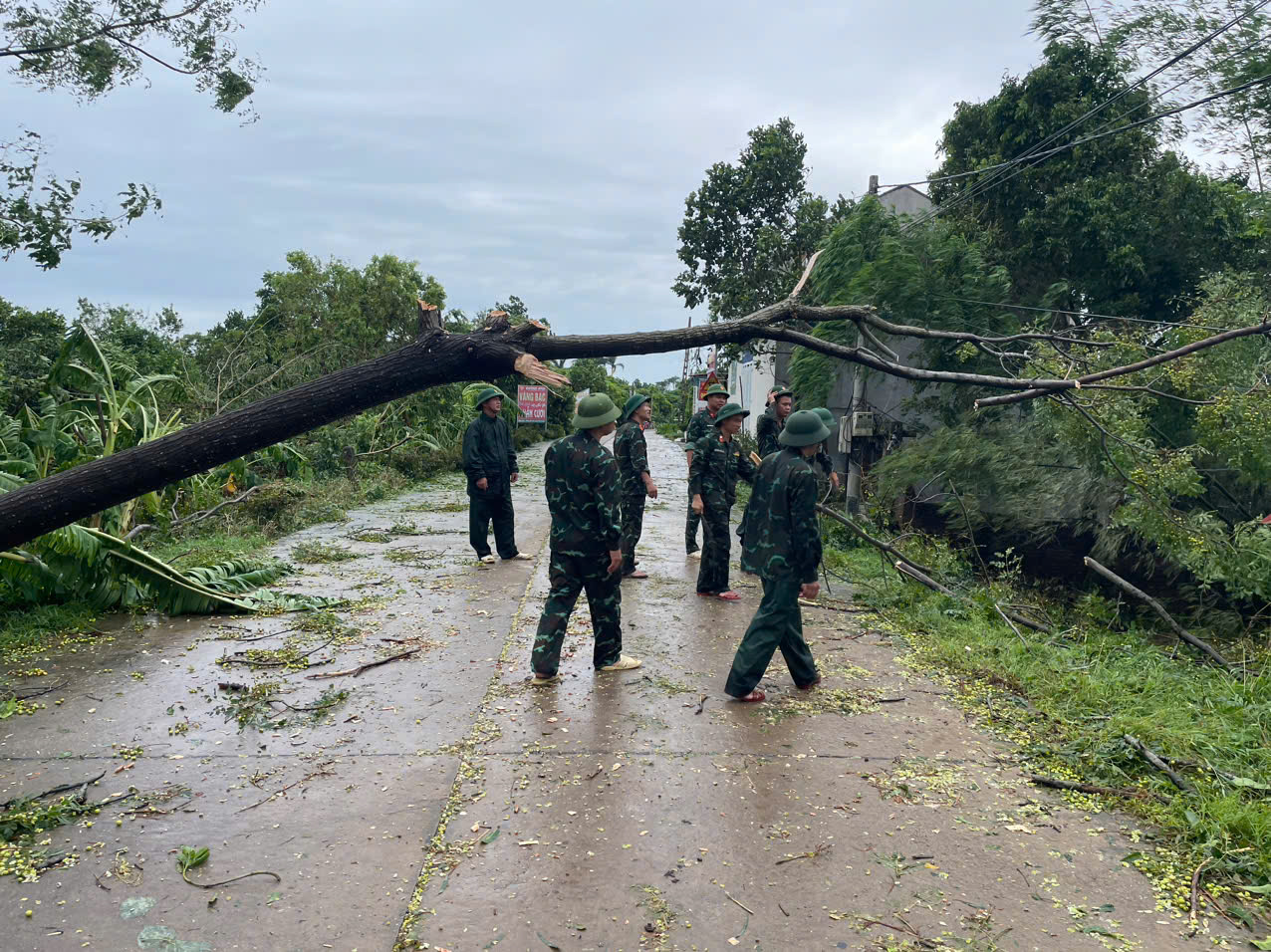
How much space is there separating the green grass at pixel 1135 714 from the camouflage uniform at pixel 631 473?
2331mm

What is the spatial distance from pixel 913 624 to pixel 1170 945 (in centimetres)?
451

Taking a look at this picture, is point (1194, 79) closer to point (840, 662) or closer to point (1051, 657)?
point (1051, 657)

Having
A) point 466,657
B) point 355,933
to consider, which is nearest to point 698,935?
point 355,933

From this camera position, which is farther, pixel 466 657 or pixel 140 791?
pixel 466 657

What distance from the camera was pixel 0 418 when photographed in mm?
8391

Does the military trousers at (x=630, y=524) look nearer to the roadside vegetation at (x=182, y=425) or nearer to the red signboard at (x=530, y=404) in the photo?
the roadside vegetation at (x=182, y=425)

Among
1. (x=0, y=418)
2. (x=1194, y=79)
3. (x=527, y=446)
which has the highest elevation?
(x=1194, y=79)

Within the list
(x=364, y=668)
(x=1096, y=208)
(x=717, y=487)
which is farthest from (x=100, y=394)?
(x=1096, y=208)

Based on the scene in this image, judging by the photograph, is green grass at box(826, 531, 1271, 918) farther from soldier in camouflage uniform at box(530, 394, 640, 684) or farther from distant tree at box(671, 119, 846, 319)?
distant tree at box(671, 119, 846, 319)

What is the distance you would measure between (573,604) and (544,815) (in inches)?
75.5

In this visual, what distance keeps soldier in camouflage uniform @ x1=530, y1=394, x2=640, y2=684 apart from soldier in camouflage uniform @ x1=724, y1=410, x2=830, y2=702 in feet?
2.93

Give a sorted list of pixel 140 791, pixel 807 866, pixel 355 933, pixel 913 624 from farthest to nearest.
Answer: pixel 913 624
pixel 140 791
pixel 807 866
pixel 355 933

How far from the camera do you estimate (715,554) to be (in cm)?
820

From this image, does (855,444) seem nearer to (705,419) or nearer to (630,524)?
(705,419)
